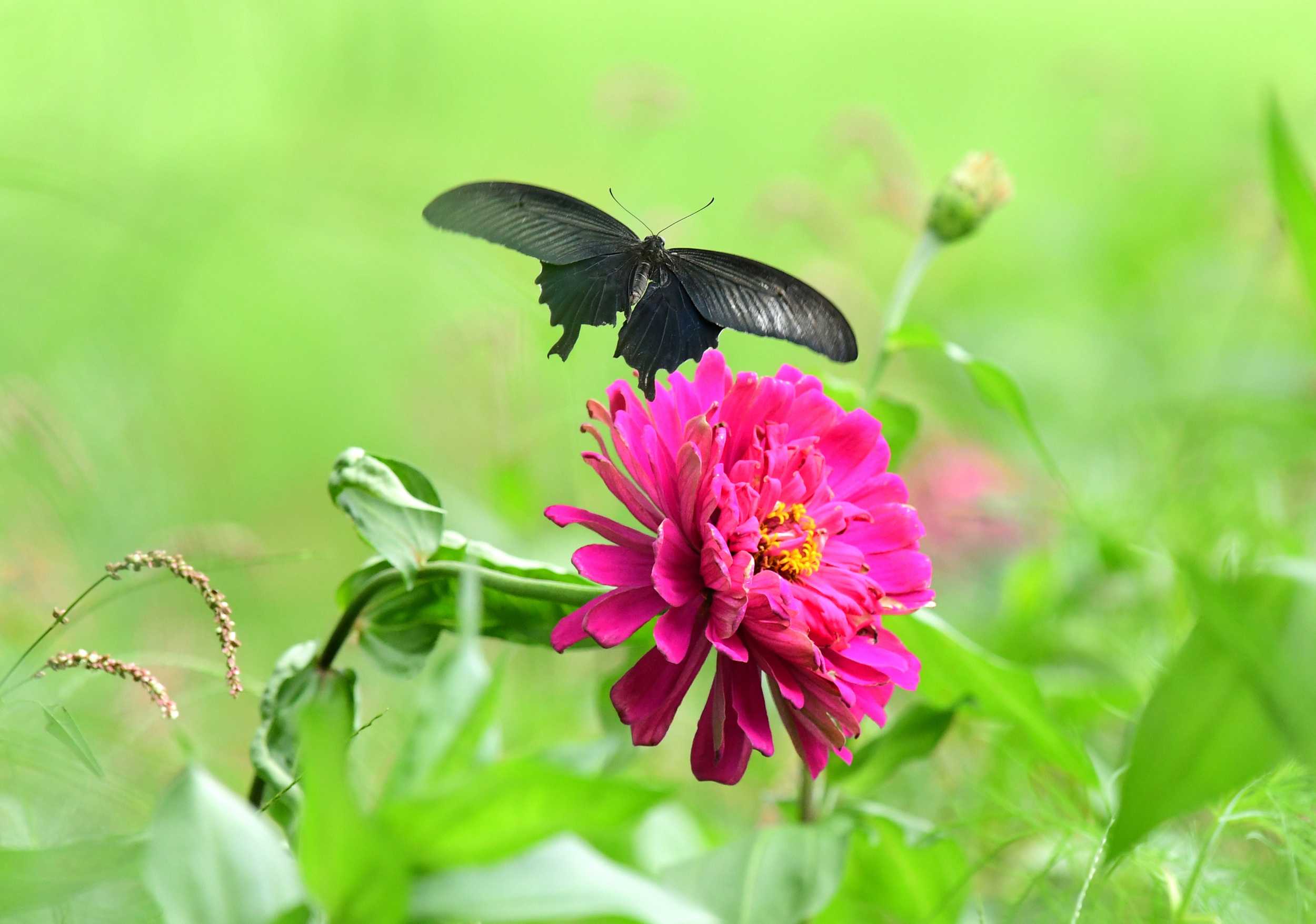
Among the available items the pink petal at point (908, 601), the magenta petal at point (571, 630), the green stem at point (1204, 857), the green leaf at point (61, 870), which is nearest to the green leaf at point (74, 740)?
the green leaf at point (61, 870)

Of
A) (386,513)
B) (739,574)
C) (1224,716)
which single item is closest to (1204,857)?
(1224,716)

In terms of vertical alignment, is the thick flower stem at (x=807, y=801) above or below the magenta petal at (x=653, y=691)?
below

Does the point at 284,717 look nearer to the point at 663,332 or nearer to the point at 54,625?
the point at 54,625

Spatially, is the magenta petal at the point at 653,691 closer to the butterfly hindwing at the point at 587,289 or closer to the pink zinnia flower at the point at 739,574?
the pink zinnia flower at the point at 739,574

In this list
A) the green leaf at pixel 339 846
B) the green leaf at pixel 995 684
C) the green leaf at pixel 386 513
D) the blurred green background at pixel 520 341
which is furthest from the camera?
the blurred green background at pixel 520 341

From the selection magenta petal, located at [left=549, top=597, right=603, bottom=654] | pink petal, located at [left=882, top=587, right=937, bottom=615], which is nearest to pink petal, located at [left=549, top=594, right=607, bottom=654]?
magenta petal, located at [left=549, top=597, right=603, bottom=654]

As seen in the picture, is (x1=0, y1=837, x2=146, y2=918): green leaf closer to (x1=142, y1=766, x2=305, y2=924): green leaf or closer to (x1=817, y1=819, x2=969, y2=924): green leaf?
(x1=142, y1=766, x2=305, y2=924): green leaf
